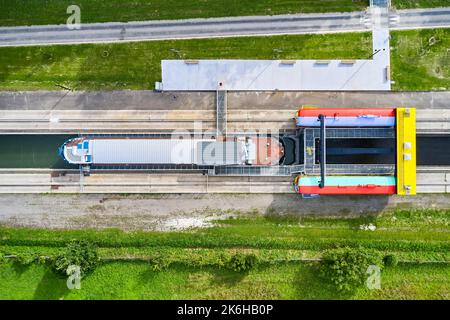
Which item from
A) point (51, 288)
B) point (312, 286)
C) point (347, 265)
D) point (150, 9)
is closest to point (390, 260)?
point (347, 265)

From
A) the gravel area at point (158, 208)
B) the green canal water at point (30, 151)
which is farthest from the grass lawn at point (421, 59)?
the green canal water at point (30, 151)

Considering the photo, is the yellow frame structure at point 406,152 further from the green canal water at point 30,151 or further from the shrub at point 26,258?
the shrub at point 26,258

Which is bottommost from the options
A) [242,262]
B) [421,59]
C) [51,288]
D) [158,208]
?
[51,288]

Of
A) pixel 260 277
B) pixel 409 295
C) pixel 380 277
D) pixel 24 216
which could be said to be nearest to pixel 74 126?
pixel 24 216

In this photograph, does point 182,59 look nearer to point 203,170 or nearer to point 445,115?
point 203,170

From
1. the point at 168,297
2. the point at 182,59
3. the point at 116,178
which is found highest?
the point at 182,59

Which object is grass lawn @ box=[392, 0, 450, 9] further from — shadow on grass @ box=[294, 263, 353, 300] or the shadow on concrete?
shadow on grass @ box=[294, 263, 353, 300]

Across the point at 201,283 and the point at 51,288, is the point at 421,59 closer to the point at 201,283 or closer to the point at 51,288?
the point at 201,283
